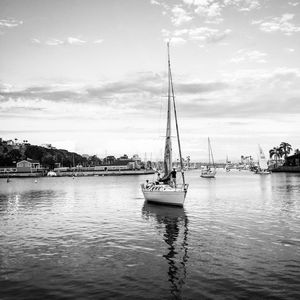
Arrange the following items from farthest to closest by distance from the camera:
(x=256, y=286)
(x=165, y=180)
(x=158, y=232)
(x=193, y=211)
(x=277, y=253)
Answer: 1. (x=165, y=180)
2. (x=193, y=211)
3. (x=158, y=232)
4. (x=277, y=253)
5. (x=256, y=286)

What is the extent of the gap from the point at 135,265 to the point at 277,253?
8.19 meters

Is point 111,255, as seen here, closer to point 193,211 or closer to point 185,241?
point 185,241

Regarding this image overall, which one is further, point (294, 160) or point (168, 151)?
point (294, 160)

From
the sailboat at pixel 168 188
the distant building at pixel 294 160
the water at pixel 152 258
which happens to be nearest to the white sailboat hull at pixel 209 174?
the distant building at pixel 294 160

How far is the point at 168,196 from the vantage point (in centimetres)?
3891

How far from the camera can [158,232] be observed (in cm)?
2486

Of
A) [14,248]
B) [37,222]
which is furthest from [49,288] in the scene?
[37,222]

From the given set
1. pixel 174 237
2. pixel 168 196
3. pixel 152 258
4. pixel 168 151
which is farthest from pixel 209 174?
pixel 152 258

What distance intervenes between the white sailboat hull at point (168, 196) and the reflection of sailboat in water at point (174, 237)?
29.0 inches

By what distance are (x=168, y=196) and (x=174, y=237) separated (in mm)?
16004

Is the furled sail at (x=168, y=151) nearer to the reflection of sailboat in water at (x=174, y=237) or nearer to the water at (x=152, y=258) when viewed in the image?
the reflection of sailboat in water at (x=174, y=237)

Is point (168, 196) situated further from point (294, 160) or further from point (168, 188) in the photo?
point (294, 160)

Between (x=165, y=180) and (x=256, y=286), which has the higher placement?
(x=165, y=180)

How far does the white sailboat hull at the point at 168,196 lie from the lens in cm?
3816
